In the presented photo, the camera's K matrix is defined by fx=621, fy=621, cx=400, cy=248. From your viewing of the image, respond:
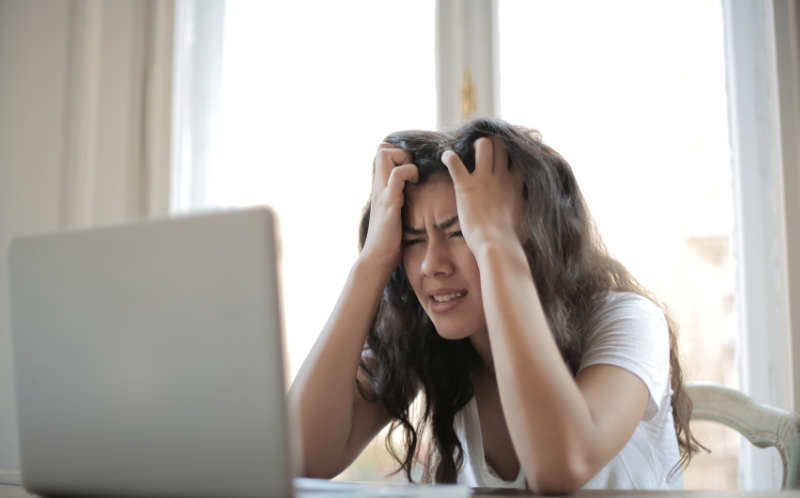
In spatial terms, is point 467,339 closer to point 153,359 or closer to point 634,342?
point 634,342

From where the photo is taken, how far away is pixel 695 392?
1.20 m

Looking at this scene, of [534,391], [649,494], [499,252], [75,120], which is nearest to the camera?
[649,494]

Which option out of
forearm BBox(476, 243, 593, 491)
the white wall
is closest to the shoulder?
forearm BBox(476, 243, 593, 491)

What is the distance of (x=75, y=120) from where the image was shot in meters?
1.92

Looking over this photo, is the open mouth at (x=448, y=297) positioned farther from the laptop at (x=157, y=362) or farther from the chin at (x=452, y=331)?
Answer: the laptop at (x=157, y=362)

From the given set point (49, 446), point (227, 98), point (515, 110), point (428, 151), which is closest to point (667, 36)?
point (515, 110)

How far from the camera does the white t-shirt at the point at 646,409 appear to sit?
91cm

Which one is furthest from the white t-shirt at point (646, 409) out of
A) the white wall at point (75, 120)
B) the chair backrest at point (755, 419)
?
the white wall at point (75, 120)

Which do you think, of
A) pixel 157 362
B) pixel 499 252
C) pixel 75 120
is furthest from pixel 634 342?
pixel 75 120

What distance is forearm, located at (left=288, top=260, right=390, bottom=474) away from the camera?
40.5 inches

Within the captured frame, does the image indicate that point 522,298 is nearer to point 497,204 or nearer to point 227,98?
point 497,204

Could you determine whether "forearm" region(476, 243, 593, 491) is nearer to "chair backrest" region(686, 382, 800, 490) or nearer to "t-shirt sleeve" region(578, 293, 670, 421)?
"t-shirt sleeve" region(578, 293, 670, 421)

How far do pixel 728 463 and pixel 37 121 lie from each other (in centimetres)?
222

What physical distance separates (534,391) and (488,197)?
1.20 feet
